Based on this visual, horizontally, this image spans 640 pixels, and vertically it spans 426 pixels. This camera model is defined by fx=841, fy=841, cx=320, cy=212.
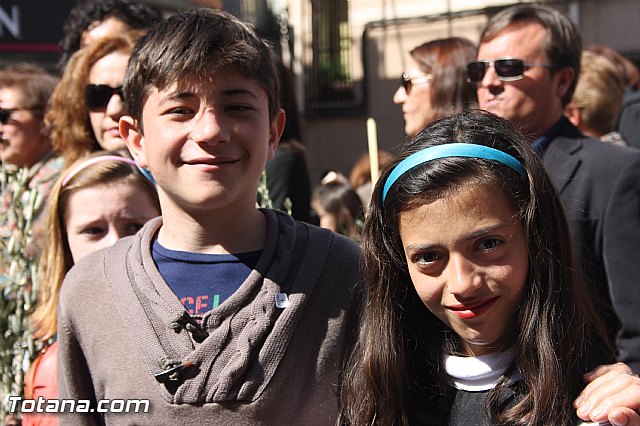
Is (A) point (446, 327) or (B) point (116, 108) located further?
(B) point (116, 108)

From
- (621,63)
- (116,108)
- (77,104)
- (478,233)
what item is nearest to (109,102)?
(116,108)

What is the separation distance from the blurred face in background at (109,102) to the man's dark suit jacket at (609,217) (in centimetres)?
154

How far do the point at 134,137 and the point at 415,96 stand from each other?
62.8 inches

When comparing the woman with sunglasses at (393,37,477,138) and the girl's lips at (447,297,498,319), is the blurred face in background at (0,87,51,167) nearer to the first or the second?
the woman with sunglasses at (393,37,477,138)

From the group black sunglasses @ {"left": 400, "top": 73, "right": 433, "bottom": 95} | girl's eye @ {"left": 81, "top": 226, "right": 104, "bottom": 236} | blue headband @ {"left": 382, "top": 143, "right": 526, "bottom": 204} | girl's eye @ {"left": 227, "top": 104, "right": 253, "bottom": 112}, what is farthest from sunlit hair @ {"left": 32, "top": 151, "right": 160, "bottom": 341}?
black sunglasses @ {"left": 400, "top": 73, "right": 433, "bottom": 95}

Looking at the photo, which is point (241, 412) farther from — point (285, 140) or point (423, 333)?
point (285, 140)

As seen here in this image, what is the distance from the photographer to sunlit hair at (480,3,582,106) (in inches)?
120

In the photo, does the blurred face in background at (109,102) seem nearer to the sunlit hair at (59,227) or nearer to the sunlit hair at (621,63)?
the sunlit hair at (59,227)

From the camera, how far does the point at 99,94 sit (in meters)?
3.13

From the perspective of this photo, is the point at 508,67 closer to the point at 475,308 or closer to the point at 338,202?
the point at 475,308

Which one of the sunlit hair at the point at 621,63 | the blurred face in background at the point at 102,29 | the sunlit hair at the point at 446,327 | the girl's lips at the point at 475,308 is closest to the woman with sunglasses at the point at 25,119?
the blurred face in background at the point at 102,29

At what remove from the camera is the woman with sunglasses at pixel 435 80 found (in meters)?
3.45

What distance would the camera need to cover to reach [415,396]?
77.2 inches

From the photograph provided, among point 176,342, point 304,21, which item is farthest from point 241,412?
point 304,21
